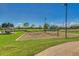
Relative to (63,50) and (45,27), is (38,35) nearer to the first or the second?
(45,27)

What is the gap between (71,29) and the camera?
967 centimetres

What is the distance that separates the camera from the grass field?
9.55m

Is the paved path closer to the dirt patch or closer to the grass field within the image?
the grass field

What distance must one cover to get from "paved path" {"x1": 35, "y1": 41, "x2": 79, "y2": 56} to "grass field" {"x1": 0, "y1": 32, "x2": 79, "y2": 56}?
0.27 ft

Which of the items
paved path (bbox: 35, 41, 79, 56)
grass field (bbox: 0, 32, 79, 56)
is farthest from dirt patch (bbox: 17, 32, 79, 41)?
paved path (bbox: 35, 41, 79, 56)

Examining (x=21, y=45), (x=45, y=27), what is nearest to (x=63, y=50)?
(x=45, y=27)

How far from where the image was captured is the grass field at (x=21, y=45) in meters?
9.55

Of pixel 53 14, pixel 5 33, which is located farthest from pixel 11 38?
pixel 53 14

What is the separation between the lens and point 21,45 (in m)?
9.62

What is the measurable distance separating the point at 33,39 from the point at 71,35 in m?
0.63

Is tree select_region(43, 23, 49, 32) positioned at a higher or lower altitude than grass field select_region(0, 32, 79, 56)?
higher

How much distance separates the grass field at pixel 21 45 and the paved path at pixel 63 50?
0.08 metres

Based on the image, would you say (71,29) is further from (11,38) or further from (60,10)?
(11,38)

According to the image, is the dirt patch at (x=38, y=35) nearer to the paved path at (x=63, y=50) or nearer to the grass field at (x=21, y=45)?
the grass field at (x=21, y=45)
